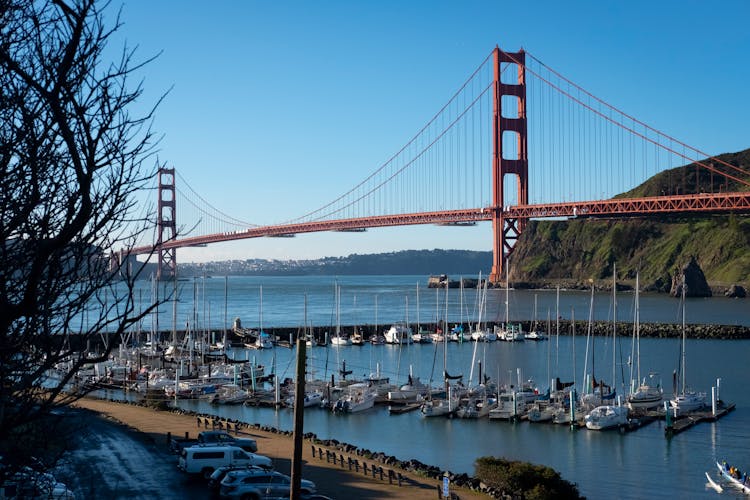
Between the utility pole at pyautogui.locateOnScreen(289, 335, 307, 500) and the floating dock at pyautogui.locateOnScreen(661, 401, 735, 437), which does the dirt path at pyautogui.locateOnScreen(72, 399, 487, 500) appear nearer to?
the utility pole at pyautogui.locateOnScreen(289, 335, 307, 500)

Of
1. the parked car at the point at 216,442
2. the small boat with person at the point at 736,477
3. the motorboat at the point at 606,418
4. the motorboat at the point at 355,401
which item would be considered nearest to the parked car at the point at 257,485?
the parked car at the point at 216,442

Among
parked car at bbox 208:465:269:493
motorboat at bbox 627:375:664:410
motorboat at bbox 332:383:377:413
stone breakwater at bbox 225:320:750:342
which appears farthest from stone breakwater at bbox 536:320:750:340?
parked car at bbox 208:465:269:493

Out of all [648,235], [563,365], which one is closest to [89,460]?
[563,365]

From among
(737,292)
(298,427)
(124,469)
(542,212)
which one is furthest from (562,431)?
(737,292)

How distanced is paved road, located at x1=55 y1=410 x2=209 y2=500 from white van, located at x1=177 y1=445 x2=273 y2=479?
0.20 metres

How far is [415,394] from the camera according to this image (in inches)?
1024

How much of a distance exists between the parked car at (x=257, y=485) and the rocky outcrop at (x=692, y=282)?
71.8m

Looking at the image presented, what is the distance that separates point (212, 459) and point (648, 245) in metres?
90.8

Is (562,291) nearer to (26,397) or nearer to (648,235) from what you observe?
(648,235)

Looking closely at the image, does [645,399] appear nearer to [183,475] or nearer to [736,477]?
[736,477]

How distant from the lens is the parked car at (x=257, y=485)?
480 inches

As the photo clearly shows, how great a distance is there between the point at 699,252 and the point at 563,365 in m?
60.7

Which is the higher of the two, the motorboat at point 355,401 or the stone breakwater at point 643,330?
the stone breakwater at point 643,330

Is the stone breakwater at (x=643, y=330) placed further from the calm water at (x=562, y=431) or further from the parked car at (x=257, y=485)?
the parked car at (x=257, y=485)
